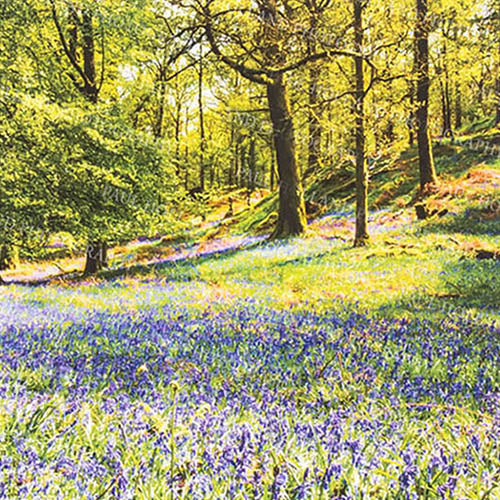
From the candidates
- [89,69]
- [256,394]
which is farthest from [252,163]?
[256,394]

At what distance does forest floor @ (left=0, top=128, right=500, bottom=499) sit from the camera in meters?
1.93

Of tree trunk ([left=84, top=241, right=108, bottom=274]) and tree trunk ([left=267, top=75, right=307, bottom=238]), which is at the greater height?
tree trunk ([left=267, top=75, right=307, bottom=238])

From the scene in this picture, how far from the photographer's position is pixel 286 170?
16672 millimetres

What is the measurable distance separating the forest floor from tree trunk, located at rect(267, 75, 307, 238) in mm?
9093

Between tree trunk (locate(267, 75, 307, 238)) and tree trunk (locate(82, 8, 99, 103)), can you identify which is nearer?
tree trunk (locate(82, 8, 99, 103))

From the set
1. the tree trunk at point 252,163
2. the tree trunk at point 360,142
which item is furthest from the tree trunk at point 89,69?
the tree trunk at point 252,163

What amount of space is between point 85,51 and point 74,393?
1687 cm

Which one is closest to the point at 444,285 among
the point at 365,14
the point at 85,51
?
the point at 365,14

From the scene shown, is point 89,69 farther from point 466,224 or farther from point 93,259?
point 466,224

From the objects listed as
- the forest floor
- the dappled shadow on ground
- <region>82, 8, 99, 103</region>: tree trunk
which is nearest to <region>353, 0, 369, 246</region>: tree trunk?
the dappled shadow on ground

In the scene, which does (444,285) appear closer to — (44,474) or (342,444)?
(342,444)

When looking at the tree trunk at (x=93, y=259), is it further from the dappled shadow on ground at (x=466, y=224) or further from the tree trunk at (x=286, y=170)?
the dappled shadow on ground at (x=466, y=224)

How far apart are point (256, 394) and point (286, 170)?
1441cm

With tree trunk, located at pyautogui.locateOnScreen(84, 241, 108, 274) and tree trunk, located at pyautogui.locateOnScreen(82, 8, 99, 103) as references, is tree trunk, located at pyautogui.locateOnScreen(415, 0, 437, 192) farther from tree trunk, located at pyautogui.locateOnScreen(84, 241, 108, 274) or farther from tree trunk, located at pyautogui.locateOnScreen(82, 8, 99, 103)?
tree trunk, located at pyautogui.locateOnScreen(84, 241, 108, 274)
